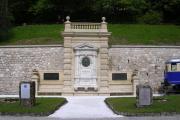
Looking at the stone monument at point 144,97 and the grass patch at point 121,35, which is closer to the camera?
the stone monument at point 144,97

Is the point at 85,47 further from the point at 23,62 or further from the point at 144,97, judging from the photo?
the point at 144,97

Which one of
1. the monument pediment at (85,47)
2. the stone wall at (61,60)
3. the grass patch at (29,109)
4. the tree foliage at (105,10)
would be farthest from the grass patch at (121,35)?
the grass patch at (29,109)

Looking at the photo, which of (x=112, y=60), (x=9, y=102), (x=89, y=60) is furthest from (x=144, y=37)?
(x=9, y=102)

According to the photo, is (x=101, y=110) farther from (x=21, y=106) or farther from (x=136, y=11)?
(x=136, y=11)

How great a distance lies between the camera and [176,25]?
64062mm

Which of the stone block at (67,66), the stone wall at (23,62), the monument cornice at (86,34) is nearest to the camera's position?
the stone block at (67,66)

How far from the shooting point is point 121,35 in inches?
2244

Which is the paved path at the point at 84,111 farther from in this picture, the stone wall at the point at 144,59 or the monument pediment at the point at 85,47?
the stone wall at the point at 144,59

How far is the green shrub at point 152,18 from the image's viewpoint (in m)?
64.7

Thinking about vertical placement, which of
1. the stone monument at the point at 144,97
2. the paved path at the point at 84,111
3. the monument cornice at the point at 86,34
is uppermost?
the monument cornice at the point at 86,34

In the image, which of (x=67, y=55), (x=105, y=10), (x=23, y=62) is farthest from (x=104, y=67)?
(x=105, y=10)

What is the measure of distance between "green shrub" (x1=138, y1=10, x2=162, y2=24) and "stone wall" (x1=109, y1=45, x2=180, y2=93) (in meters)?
15.7

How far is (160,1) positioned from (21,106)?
131ft

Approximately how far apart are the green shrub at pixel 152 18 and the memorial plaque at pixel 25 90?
36051 millimetres
